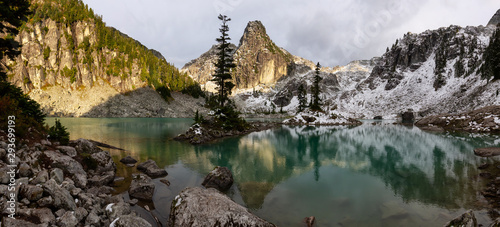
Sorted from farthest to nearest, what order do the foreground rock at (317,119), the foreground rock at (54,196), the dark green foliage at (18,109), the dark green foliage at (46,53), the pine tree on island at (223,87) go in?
the dark green foliage at (46,53)
the foreground rock at (317,119)
the pine tree on island at (223,87)
the dark green foliage at (18,109)
the foreground rock at (54,196)

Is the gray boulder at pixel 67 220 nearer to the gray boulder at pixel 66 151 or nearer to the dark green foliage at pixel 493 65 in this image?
the gray boulder at pixel 66 151

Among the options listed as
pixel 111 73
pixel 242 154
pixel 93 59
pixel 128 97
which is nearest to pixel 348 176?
pixel 242 154

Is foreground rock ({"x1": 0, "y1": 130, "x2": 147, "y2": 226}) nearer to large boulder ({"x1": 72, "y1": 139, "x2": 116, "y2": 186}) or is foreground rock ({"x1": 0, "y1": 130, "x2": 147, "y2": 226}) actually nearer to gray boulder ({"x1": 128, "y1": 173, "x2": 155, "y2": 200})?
large boulder ({"x1": 72, "y1": 139, "x2": 116, "y2": 186})

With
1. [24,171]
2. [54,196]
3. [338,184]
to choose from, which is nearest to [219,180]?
[54,196]

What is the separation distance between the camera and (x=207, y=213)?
27.0ft

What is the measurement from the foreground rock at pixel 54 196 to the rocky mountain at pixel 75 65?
139 m

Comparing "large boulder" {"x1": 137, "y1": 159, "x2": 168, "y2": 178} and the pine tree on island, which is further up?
the pine tree on island

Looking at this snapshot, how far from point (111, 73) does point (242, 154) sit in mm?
167871

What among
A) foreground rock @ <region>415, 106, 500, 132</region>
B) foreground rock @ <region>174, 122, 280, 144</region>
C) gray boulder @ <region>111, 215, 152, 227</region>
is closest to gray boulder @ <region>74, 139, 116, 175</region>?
gray boulder @ <region>111, 215, 152, 227</region>

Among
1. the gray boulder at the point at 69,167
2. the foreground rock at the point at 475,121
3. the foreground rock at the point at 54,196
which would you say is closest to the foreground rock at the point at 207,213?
the foreground rock at the point at 54,196

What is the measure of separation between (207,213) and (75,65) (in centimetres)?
18737

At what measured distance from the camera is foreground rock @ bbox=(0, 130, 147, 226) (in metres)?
6.70

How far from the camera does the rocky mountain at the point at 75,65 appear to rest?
12556 centimetres

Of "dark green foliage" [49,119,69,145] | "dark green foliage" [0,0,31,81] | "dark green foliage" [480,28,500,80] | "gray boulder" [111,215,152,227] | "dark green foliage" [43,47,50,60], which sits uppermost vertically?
"dark green foliage" [43,47,50,60]
